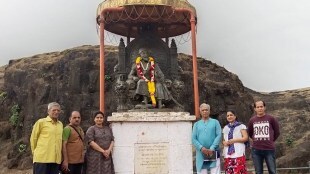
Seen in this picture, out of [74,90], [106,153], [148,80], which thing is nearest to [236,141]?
[106,153]

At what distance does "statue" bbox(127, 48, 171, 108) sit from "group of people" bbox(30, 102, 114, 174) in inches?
100

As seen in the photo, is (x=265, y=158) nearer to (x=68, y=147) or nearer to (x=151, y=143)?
(x=151, y=143)

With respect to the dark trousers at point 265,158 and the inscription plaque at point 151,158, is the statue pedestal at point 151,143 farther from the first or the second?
the dark trousers at point 265,158

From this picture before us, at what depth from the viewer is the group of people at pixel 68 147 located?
252 inches

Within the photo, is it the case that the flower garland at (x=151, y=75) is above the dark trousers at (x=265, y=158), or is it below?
above

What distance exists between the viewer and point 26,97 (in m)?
39.0

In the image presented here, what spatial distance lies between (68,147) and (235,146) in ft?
10.2

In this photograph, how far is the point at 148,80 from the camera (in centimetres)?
985

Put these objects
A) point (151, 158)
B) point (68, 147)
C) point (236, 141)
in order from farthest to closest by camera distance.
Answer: point (151, 158)
point (236, 141)
point (68, 147)

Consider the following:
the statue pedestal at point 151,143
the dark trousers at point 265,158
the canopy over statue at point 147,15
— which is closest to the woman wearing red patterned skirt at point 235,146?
the dark trousers at point 265,158

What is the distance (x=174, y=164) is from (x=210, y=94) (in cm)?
2984

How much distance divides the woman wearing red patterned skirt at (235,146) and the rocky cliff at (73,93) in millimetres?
26330

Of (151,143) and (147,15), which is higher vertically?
(147,15)

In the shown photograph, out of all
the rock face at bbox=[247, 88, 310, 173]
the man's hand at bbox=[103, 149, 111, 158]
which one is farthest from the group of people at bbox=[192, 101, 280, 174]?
the rock face at bbox=[247, 88, 310, 173]
